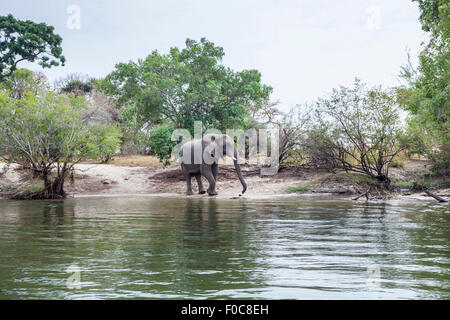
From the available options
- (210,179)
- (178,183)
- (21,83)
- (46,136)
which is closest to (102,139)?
(46,136)

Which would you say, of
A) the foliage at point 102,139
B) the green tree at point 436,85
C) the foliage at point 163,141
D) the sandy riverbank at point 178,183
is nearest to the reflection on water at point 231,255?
the green tree at point 436,85

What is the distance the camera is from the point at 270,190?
2347cm

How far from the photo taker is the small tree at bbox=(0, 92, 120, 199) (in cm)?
2159

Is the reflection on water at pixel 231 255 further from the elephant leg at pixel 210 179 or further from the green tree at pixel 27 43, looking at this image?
the green tree at pixel 27 43

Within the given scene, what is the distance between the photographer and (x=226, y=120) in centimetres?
2645

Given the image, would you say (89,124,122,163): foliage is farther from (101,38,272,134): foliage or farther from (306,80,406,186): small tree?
(306,80,406,186): small tree

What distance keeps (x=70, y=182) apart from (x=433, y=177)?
17.6m

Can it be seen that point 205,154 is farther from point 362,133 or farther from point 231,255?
point 231,255

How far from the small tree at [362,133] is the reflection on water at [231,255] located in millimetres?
8560

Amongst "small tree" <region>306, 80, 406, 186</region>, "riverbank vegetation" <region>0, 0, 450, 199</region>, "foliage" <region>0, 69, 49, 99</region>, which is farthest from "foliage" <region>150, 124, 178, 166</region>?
"foliage" <region>0, 69, 49, 99</region>

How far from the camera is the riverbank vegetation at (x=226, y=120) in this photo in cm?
2144

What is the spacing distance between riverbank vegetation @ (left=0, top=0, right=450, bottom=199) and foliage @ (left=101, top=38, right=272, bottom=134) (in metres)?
0.05

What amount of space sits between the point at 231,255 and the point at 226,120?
1884 centimetres

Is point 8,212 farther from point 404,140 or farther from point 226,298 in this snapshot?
point 404,140
